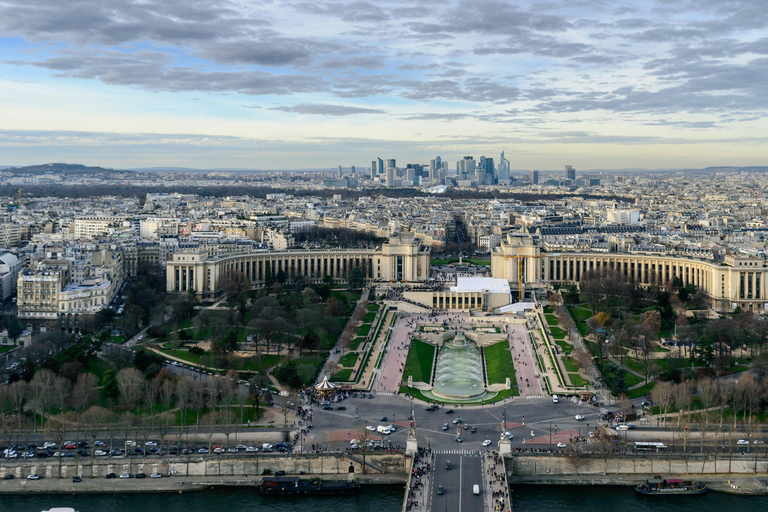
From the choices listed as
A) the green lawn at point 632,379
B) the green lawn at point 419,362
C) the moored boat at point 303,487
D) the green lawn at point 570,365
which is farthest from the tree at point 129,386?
the green lawn at point 632,379

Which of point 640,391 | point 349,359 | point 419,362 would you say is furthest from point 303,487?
point 640,391

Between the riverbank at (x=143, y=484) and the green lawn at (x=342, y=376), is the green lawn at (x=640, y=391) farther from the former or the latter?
the green lawn at (x=342, y=376)

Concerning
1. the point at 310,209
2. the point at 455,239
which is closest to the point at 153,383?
the point at 455,239

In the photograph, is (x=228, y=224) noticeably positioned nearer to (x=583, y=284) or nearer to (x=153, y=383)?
(x=583, y=284)

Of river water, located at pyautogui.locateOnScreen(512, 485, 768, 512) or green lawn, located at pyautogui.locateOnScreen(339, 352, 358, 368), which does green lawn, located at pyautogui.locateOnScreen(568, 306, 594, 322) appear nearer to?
green lawn, located at pyautogui.locateOnScreen(339, 352, 358, 368)

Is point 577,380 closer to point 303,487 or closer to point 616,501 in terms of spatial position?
point 616,501

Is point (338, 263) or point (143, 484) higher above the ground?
point (338, 263)

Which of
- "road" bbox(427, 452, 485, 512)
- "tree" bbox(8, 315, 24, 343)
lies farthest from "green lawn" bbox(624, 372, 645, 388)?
"tree" bbox(8, 315, 24, 343)
